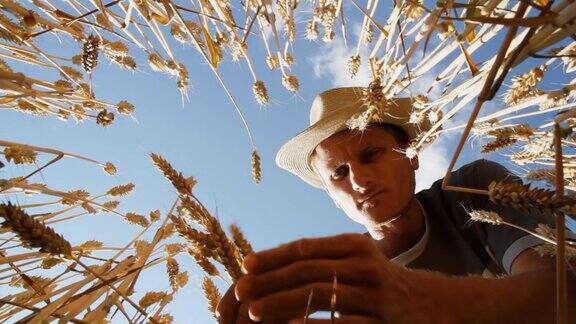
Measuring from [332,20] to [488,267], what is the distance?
127 cm

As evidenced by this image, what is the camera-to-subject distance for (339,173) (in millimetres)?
2020

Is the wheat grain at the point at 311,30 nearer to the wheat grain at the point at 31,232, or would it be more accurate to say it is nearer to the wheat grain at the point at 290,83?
the wheat grain at the point at 290,83

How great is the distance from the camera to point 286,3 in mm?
2010

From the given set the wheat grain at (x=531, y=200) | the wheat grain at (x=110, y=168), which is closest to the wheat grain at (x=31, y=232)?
the wheat grain at (x=531, y=200)

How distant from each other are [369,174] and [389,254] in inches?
16.8

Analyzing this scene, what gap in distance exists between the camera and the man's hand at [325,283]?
686mm

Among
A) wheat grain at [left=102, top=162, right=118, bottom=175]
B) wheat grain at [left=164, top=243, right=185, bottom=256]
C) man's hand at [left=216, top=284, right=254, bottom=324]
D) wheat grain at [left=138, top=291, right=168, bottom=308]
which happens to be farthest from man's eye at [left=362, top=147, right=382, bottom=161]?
wheat grain at [left=102, top=162, right=118, bottom=175]

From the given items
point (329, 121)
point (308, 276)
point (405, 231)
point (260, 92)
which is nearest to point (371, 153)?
point (329, 121)

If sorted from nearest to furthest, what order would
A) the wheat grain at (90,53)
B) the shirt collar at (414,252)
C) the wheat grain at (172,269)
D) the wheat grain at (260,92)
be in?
the wheat grain at (172,269) → the wheat grain at (90,53) → the shirt collar at (414,252) → the wheat grain at (260,92)

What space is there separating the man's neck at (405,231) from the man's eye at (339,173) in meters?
0.29

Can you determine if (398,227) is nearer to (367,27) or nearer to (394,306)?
(367,27)

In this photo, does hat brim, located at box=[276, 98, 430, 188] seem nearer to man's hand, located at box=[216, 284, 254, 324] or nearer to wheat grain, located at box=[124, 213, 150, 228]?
wheat grain, located at box=[124, 213, 150, 228]

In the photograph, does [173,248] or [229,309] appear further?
[173,248]

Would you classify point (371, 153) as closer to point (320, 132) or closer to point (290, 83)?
point (320, 132)
